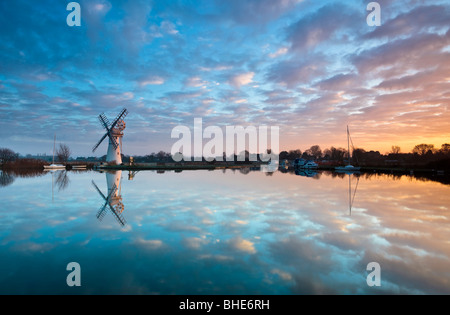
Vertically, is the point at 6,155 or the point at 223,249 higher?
the point at 6,155

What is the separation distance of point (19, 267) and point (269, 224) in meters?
8.28

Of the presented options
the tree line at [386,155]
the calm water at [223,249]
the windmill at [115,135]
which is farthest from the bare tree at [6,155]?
the tree line at [386,155]

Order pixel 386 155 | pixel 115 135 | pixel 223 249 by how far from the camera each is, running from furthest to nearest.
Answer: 1. pixel 386 155
2. pixel 115 135
3. pixel 223 249

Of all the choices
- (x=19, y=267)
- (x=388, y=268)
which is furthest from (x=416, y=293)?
(x=19, y=267)

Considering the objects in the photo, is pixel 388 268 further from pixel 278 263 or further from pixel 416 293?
pixel 278 263

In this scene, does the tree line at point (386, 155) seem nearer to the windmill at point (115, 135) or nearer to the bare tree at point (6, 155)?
the windmill at point (115, 135)

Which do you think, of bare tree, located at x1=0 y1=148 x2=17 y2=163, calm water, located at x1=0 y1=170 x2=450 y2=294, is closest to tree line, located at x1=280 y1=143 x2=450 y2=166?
calm water, located at x1=0 y1=170 x2=450 y2=294

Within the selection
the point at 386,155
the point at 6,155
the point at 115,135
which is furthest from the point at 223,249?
the point at 386,155

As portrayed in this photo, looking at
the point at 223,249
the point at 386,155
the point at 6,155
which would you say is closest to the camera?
the point at 223,249

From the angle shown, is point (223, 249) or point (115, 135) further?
point (115, 135)

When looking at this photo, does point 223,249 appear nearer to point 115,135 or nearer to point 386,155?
point 115,135

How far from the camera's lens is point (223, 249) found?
7.46 metres

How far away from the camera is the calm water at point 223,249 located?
536 centimetres
